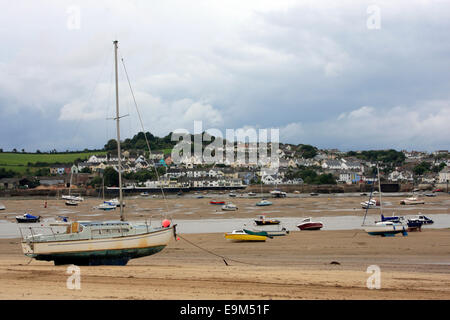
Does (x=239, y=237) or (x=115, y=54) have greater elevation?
(x=115, y=54)

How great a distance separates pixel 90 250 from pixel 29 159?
153 meters

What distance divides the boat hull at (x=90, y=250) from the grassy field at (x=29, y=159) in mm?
128211

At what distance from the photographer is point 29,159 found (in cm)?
15800

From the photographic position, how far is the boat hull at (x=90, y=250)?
18.1 meters

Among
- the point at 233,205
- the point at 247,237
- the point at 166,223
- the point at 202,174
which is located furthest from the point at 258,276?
the point at 202,174

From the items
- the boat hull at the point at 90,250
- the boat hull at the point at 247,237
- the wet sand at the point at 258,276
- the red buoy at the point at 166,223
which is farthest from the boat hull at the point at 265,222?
the boat hull at the point at 90,250

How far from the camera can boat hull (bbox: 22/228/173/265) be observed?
18.1 m

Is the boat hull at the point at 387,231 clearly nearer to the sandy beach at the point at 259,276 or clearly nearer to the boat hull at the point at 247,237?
the sandy beach at the point at 259,276

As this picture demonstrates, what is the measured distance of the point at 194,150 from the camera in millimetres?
189000

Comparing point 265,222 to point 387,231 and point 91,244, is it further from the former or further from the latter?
point 91,244
